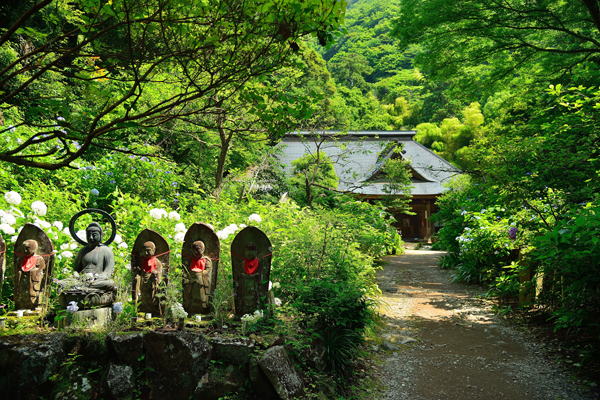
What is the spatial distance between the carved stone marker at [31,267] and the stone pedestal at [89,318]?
464 mm

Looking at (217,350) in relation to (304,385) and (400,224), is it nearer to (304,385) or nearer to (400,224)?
(304,385)

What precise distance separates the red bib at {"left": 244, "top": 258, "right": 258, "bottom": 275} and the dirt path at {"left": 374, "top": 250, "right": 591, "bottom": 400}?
175cm

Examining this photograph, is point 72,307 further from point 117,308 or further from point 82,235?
point 82,235

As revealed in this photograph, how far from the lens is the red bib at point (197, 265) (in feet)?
12.4

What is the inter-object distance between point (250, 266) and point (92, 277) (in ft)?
4.55

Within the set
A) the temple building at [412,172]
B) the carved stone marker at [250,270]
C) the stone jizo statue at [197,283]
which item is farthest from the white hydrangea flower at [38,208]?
the temple building at [412,172]

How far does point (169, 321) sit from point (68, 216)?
78.2 inches

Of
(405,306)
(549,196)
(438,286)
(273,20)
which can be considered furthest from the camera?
(438,286)

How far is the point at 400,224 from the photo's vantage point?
23109mm

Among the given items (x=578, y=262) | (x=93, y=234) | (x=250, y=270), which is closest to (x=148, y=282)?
(x=93, y=234)

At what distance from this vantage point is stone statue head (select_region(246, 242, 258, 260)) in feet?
12.3

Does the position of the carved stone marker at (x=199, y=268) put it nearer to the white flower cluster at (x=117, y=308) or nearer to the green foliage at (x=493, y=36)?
the white flower cluster at (x=117, y=308)

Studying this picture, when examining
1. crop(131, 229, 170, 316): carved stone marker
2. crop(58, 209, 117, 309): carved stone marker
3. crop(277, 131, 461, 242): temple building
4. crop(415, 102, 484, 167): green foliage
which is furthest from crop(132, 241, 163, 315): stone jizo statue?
crop(415, 102, 484, 167): green foliage

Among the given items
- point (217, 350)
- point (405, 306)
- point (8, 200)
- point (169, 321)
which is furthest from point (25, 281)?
point (405, 306)
